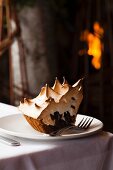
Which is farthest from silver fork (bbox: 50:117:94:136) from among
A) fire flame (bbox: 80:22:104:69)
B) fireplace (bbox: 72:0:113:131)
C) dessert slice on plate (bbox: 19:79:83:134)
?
fire flame (bbox: 80:22:104:69)

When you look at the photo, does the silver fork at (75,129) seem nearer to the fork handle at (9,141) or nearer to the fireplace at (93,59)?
the fork handle at (9,141)

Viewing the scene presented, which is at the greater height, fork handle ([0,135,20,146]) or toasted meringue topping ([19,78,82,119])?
toasted meringue topping ([19,78,82,119])

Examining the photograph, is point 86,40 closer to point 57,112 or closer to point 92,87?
point 92,87

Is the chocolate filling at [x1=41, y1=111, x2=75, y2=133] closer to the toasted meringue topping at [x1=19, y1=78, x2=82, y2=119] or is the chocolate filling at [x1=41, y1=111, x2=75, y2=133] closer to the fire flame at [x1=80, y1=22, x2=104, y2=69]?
the toasted meringue topping at [x1=19, y1=78, x2=82, y2=119]

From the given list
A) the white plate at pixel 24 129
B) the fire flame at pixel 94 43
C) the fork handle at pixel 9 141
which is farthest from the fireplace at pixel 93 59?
the fork handle at pixel 9 141

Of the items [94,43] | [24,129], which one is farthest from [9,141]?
[94,43]
